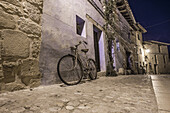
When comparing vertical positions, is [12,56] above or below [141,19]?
below

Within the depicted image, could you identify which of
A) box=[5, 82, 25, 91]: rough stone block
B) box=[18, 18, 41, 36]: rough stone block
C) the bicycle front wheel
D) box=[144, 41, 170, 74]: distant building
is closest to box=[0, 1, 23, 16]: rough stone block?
box=[18, 18, 41, 36]: rough stone block

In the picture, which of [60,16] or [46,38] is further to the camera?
[60,16]

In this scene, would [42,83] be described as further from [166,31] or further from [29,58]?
[166,31]

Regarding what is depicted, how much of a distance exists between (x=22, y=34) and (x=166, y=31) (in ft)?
297

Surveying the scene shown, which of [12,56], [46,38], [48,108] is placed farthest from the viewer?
[46,38]

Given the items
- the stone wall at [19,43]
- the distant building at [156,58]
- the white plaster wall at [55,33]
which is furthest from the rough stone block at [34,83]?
the distant building at [156,58]

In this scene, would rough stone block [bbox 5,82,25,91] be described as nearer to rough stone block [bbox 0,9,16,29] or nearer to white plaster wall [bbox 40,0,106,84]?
white plaster wall [bbox 40,0,106,84]

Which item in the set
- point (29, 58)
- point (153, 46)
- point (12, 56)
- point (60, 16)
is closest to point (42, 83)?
point (29, 58)

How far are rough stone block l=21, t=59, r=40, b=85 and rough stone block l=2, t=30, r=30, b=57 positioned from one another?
0.18m

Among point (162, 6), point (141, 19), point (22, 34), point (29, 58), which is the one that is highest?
point (162, 6)

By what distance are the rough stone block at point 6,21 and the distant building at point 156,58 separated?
1815 cm

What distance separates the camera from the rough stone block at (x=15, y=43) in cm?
173

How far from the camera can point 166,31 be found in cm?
6844

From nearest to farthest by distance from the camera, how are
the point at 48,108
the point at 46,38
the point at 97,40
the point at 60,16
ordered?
the point at 48,108 < the point at 46,38 < the point at 60,16 < the point at 97,40
